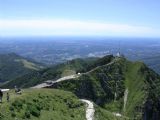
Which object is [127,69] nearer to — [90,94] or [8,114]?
[90,94]

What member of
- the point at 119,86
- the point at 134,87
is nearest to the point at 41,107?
the point at 119,86

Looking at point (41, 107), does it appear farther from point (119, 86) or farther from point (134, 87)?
point (134, 87)

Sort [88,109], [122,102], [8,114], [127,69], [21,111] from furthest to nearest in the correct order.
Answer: [127,69], [122,102], [88,109], [21,111], [8,114]

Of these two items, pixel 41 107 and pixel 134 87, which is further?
pixel 134 87

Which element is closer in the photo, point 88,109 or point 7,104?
point 7,104

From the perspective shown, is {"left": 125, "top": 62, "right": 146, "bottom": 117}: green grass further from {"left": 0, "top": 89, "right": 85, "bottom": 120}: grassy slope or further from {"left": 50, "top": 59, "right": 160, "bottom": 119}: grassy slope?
{"left": 0, "top": 89, "right": 85, "bottom": 120}: grassy slope

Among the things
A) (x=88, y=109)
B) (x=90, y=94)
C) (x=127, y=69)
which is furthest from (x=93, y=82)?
(x=88, y=109)

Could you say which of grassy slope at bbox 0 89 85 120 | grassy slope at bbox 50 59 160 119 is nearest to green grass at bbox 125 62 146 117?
grassy slope at bbox 50 59 160 119

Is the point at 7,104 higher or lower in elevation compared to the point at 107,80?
higher

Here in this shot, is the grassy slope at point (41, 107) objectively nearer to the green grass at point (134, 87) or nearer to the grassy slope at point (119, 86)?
the grassy slope at point (119, 86)
